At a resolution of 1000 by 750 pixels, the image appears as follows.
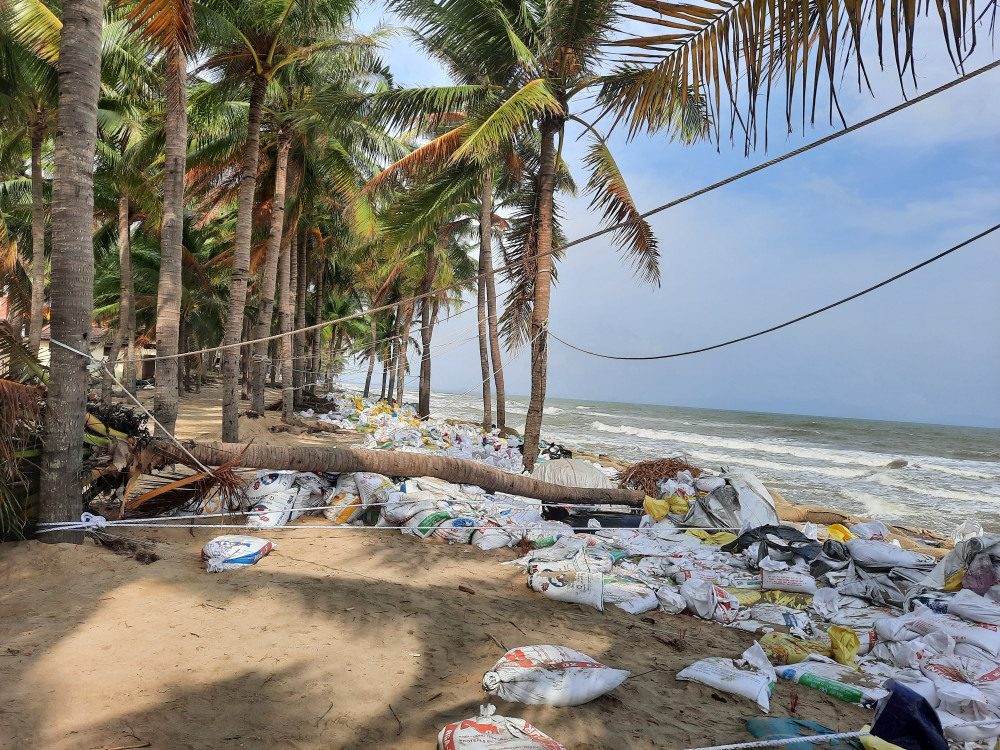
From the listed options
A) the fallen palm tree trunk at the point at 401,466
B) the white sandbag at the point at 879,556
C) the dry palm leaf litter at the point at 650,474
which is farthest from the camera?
the dry palm leaf litter at the point at 650,474

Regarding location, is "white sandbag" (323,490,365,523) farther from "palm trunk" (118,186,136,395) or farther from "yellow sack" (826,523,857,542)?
"palm trunk" (118,186,136,395)

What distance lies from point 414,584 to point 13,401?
2.63m

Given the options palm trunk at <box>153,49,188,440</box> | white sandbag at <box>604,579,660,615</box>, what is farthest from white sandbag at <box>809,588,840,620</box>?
palm trunk at <box>153,49,188,440</box>

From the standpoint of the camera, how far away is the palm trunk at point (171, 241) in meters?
6.02

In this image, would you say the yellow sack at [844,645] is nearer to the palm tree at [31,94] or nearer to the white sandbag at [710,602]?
the white sandbag at [710,602]

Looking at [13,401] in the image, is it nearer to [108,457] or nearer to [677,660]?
[108,457]

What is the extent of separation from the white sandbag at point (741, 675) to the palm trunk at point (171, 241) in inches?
225

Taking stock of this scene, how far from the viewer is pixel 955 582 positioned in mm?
3658

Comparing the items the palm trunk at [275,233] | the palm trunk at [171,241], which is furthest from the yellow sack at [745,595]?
the palm trunk at [275,233]

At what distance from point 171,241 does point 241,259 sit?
2.07m

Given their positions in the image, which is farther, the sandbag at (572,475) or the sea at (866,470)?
the sea at (866,470)

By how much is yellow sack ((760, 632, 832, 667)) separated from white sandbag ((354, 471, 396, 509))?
11.2 feet

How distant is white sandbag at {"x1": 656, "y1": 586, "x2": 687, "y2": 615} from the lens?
373cm

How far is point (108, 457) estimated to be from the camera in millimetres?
3904
